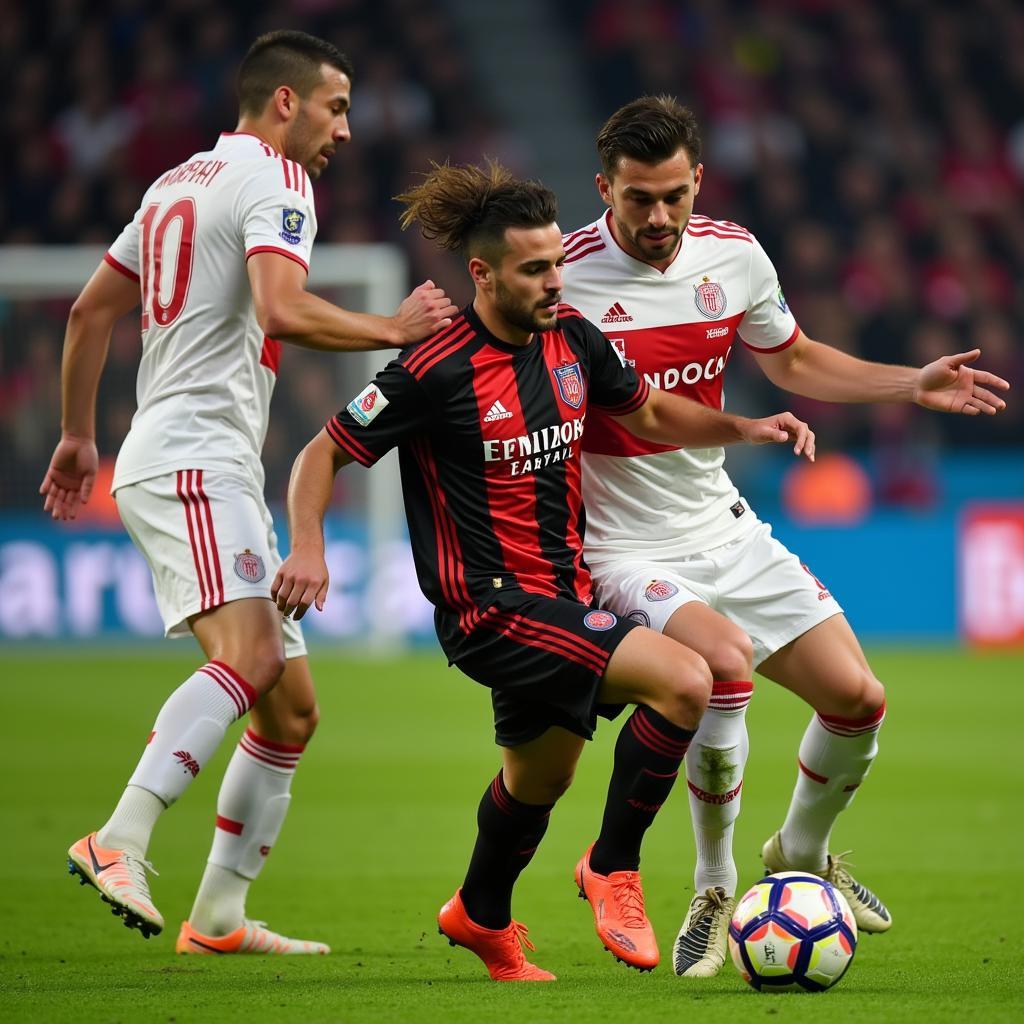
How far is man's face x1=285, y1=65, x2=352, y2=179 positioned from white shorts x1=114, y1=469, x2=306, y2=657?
3.22 ft

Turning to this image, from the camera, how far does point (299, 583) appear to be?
4387 millimetres

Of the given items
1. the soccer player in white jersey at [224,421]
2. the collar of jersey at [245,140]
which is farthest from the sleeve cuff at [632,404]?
the collar of jersey at [245,140]

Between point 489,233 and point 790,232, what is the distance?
13.0 metres

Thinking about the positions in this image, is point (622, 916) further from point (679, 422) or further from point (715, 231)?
point (715, 231)

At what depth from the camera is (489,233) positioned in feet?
15.5

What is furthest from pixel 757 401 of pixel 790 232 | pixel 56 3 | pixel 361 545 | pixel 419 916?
pixel 419 916

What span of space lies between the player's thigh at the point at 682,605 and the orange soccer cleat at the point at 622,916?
1.98ft

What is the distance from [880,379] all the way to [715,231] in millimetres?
668

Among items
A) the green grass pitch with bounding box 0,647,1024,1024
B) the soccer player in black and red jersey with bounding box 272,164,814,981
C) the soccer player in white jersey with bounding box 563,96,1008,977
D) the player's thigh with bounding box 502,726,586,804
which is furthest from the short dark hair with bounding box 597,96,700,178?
the green grass pitch with bounding box 0,647,1024,1024

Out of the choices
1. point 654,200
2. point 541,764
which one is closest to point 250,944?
point 541,764

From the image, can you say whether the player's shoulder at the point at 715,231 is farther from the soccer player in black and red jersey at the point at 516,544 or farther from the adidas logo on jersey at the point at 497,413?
the adidas logo on jersey at the point at 497,413

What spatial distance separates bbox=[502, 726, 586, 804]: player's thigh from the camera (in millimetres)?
4734

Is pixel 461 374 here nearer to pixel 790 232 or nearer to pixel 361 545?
pixel 361 545

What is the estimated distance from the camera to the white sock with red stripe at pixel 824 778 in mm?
5250
